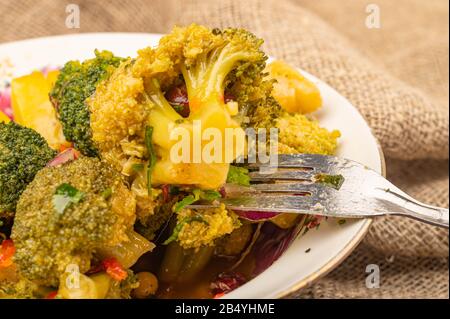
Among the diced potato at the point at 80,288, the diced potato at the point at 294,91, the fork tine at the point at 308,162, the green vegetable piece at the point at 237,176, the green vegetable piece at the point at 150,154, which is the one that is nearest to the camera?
the diced potato at the point at 80,288

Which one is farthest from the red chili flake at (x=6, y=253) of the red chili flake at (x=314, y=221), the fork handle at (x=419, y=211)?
the fork handle at (x=419, y=211)

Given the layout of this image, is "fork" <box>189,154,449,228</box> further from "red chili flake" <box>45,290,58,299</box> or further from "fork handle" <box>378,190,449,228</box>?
"red chili flake" <box>45,290,58,299</box>

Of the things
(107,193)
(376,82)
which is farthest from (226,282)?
(376,82)

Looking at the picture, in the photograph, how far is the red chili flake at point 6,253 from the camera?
1.39m

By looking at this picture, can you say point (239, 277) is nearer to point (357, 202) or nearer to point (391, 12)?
point (357, 202)

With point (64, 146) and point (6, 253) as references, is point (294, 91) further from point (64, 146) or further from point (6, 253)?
point (6, 253)

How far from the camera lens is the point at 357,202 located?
144 centimetres

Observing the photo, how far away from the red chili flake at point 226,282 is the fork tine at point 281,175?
279mm

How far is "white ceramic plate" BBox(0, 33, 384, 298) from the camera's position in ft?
4.48

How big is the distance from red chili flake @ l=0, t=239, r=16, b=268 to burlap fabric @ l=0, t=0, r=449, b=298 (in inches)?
35.2

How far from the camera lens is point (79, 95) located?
162 centimetres

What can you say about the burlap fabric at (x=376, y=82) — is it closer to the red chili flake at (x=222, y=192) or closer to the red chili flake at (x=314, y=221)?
the red chili flake at (x=314, y=221)

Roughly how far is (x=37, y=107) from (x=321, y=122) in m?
0.88
